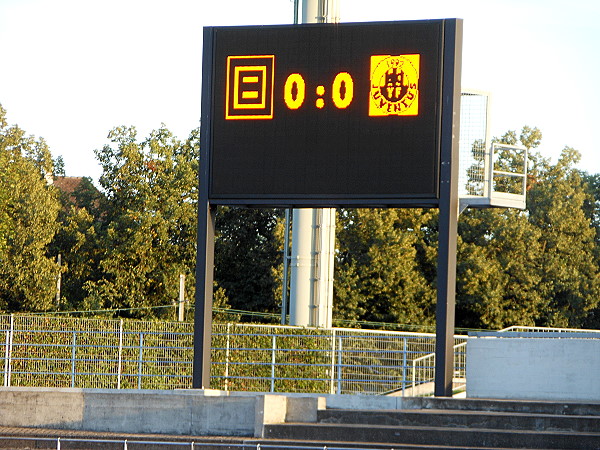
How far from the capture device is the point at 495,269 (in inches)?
1500

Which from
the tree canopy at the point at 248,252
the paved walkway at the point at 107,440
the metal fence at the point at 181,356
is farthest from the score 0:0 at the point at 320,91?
the tree canopy at the point at 248,252

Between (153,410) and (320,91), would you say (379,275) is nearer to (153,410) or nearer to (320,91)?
(153,410)

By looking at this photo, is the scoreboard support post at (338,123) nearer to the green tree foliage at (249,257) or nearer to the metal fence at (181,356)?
the metal fence at (181,356)

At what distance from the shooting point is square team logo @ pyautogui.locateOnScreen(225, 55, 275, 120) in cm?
1491

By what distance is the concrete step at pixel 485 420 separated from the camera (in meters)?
13.7

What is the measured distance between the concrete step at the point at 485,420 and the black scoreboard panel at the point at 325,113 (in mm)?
2863

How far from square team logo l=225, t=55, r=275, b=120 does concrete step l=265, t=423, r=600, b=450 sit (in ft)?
14.3

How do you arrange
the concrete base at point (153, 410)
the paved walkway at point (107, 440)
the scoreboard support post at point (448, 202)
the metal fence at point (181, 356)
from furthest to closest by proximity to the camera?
the metal fence at point (181, 356) → the concrete base at point (153, 410) → the scoreboard support post at point (448, 202) → the paved walkway at point (107, 440)

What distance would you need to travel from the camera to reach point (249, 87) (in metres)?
15.1

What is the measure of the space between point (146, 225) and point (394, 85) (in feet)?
77.7

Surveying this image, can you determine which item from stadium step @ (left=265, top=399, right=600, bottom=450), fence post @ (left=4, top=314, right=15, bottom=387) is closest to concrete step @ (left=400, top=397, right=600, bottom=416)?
stadium step @ (left=265, top=399, right=600, bottom=450)

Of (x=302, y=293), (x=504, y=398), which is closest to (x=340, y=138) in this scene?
(x=504, y=398)

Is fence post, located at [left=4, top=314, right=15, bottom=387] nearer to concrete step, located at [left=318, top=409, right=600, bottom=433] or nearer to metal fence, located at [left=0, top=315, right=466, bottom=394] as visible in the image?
metal fence, located at [left=0, top=315, right=466, bottom=394]

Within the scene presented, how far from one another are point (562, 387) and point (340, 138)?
473 cm
